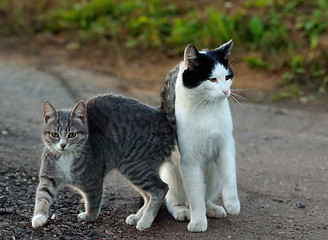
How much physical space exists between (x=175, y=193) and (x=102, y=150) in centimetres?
75

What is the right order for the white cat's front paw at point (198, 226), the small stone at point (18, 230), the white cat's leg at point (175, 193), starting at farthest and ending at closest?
the white cat's leg at point (175, 193) → the white cat's front paw at point (198, 226) → the small stone at point (18, 230)

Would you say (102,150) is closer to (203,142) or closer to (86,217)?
(86,217)

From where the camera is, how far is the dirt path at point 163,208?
181 inches

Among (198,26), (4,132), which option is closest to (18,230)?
(4,132)

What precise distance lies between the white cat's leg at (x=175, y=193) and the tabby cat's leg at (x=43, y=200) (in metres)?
0.90

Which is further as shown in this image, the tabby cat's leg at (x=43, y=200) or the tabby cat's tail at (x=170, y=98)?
the tabby cat's tail at (x=170, y=98)

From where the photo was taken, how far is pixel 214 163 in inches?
185

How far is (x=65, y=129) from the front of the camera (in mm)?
4562

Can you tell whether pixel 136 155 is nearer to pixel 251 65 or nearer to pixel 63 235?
pixel 63 235

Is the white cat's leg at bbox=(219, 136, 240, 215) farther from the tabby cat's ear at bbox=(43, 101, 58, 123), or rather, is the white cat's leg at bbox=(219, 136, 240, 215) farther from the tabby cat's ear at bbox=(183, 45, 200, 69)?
the tabby cat's ear at bbox=(43, 101, 58, 123)

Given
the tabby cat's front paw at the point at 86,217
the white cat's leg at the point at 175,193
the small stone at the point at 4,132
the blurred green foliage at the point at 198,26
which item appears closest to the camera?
the tabby cat's front paw at the point at 86,217

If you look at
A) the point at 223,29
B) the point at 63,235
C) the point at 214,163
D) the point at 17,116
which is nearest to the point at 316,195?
the point at 214,163

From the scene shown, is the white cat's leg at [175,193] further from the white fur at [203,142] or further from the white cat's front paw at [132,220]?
the white cat's front paw at [132,220]

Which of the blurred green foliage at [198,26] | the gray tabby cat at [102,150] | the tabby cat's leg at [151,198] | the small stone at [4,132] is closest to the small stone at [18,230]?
the gray tabby cat at [102,150]
